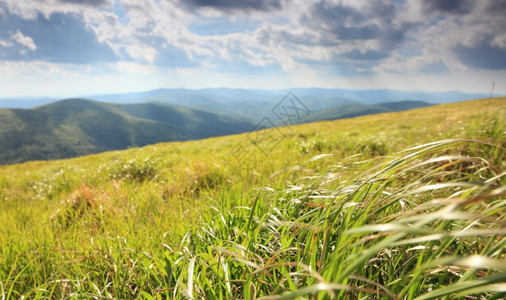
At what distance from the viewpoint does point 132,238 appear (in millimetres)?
2855

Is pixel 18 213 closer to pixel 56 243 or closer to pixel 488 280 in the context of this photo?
pixel 56 243

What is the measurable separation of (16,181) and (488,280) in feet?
48.5

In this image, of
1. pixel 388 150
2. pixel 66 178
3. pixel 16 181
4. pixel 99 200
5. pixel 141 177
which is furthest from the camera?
pixel 16 181

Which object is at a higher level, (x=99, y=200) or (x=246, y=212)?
(x=246, y=212)

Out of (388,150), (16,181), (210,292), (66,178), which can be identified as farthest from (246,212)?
(16,181)

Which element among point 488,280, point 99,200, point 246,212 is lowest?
point 99,200

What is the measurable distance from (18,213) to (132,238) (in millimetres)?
3591

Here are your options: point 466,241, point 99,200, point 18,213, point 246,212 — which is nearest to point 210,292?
point 246,212

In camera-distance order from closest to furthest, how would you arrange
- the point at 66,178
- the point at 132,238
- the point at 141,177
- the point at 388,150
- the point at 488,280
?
the point at 488,280
the point at 132,238
the point at 388,150
the point at 141,177
the point at 66,178

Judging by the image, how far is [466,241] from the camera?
1.93 meters

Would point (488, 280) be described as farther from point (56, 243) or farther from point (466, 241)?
point (56, 243)

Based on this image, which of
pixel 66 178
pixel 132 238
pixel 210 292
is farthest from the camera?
pixel 66 178

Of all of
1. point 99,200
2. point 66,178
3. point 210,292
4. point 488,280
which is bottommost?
point 66,178

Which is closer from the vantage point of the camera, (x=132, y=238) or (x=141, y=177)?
(x=132, y=238)
